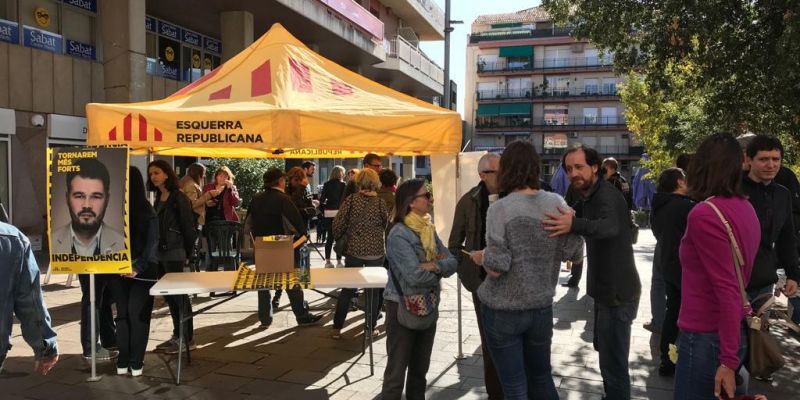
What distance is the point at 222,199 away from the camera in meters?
9.09

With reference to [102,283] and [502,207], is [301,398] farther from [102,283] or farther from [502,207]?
[502,207]

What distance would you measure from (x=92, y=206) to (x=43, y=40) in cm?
1142

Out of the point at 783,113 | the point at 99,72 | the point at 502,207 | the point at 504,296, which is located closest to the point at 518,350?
the point at 504,296

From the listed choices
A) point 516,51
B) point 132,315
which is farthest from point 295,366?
point 516,51

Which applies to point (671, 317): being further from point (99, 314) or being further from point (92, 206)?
point (99, 314)

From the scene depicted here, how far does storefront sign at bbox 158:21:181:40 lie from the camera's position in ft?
57.1

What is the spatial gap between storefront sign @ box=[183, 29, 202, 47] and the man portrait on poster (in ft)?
49.4

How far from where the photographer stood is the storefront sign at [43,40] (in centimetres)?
1353

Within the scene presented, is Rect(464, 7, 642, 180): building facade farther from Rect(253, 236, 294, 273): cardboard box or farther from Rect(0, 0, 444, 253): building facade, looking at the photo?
Rect(253, 236, 294, 273): cardboard box

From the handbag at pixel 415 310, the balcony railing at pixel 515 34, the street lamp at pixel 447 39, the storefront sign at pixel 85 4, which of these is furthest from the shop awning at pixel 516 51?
the handbag at pixel 415 310

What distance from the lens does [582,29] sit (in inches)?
418

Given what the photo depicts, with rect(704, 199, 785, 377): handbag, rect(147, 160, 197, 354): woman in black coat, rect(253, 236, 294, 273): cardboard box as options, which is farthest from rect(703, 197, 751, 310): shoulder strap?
rect(147, 160, 197, 354): woman in black coat

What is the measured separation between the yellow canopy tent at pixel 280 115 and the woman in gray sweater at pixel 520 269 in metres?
2.34

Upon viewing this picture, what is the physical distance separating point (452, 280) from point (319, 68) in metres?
5.18
